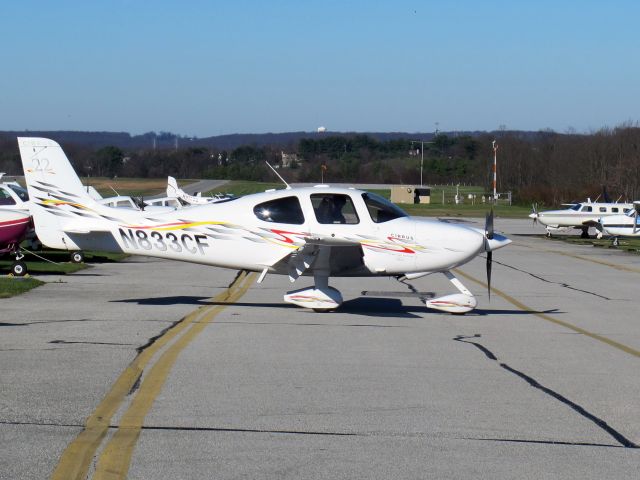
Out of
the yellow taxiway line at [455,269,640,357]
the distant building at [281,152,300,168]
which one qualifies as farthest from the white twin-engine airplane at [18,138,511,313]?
the distant building at [281,152,300,168]

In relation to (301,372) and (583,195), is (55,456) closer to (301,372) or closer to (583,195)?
(301,372)

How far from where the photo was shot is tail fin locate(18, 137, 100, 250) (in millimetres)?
15281

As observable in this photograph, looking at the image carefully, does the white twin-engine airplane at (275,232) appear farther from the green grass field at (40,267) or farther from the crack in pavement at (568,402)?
the crack in pavement at (568,402)

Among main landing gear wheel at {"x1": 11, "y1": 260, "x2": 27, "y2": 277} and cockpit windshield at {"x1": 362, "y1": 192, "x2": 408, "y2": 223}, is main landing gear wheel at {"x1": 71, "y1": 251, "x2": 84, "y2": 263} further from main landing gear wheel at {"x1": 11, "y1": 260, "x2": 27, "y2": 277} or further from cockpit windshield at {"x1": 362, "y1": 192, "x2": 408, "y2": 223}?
cockpit windshield at {"x1": 362, "y1": 192, "x2": 408, "y2": 223}

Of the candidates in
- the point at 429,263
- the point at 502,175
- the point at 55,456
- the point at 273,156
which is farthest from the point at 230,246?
the point at 273,156

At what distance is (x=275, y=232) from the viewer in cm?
1505

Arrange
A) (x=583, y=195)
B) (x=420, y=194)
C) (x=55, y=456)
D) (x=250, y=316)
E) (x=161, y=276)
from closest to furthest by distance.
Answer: (x=55, y=456), (x=250, y=316), (x=161, y=276), (x=583, y=195), (x=420, y=194)

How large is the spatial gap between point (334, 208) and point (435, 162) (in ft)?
414

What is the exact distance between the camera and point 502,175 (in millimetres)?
114438

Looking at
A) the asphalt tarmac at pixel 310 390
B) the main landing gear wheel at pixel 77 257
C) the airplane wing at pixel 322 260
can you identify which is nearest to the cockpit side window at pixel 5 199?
the main landing gear wheel at pixel 77 257

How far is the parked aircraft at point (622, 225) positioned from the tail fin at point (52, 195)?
31035mm

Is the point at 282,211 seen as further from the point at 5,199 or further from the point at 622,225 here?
the point at 622,225

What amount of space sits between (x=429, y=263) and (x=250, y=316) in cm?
277

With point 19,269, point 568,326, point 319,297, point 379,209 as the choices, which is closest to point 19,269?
point 19,269
